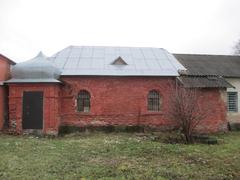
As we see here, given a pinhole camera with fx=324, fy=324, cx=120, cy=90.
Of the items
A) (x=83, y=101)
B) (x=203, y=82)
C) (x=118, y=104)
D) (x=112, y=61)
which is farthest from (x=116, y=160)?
(x=112, y=61)

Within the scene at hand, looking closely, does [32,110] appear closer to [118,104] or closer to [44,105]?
[44,105]

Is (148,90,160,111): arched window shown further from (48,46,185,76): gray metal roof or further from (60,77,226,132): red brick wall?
(48,46,185,76): gray metal roof

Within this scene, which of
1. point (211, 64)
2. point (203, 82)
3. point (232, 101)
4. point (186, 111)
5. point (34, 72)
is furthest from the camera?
point (211, 64)

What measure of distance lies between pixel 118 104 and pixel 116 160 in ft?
25.6

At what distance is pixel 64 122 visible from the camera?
1694cm

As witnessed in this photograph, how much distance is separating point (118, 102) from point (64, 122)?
302cm

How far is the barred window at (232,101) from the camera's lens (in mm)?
19969

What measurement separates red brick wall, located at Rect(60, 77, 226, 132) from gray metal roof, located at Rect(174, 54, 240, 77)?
8.79 ft

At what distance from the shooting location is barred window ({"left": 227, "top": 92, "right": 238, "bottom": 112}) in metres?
20.0

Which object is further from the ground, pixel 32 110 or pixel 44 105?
pixel 44 105

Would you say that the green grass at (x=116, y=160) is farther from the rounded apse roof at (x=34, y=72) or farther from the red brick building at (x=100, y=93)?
the rounded apse roof at (x=34, y=72)

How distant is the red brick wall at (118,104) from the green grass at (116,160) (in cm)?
428

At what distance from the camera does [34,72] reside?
1596 centimetres

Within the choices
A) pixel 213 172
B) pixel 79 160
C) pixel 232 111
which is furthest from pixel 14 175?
pixel 232 111
